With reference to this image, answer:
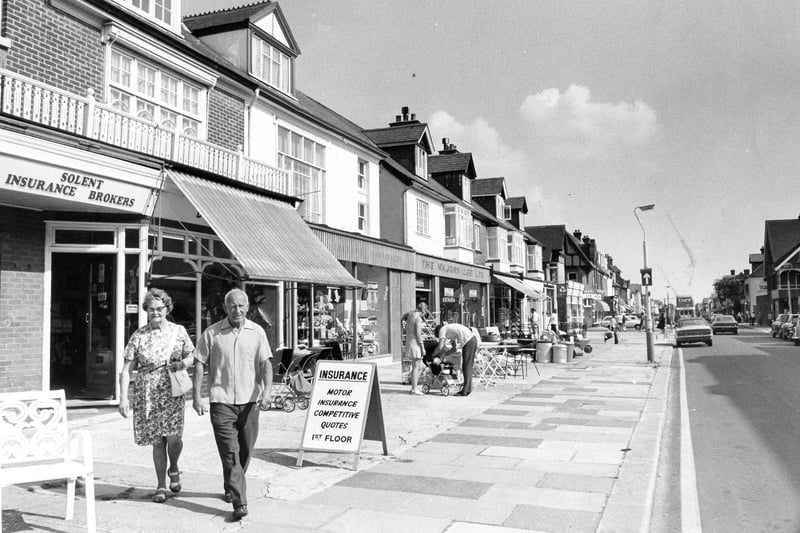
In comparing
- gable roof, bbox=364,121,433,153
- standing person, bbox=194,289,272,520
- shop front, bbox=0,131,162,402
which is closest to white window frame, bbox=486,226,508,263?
gable roof, bbox=364,121,433,153

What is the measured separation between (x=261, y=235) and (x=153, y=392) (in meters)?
6.10

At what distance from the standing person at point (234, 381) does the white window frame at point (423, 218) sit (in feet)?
63.1

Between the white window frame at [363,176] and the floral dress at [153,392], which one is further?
the white window frame at [363,176]

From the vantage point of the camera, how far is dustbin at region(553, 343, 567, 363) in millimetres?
20859

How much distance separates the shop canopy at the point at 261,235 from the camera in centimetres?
1020

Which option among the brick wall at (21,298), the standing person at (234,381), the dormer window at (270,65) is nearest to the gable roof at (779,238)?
the dormer window at (270,65)

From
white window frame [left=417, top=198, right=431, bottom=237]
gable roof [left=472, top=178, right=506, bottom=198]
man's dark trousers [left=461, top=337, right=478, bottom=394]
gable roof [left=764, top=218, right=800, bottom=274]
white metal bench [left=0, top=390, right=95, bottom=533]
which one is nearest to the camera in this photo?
white metal bench [left=0, top=390, right=95, bottom=533]

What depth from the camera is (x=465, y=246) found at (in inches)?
1130

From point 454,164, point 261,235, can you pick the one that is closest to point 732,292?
point 454,164

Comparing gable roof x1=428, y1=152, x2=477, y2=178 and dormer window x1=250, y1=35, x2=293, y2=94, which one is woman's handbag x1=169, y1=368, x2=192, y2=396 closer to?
dormer window x1=250, y1=35, x2=293, y2=94

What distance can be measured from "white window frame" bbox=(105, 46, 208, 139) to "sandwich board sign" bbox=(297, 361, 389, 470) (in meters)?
Answer: 6.64

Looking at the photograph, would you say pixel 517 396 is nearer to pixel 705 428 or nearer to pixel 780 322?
pixel 705 428

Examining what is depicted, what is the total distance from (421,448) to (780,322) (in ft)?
125

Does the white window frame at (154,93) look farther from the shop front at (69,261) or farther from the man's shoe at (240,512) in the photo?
the man's shoe at (240,512)
